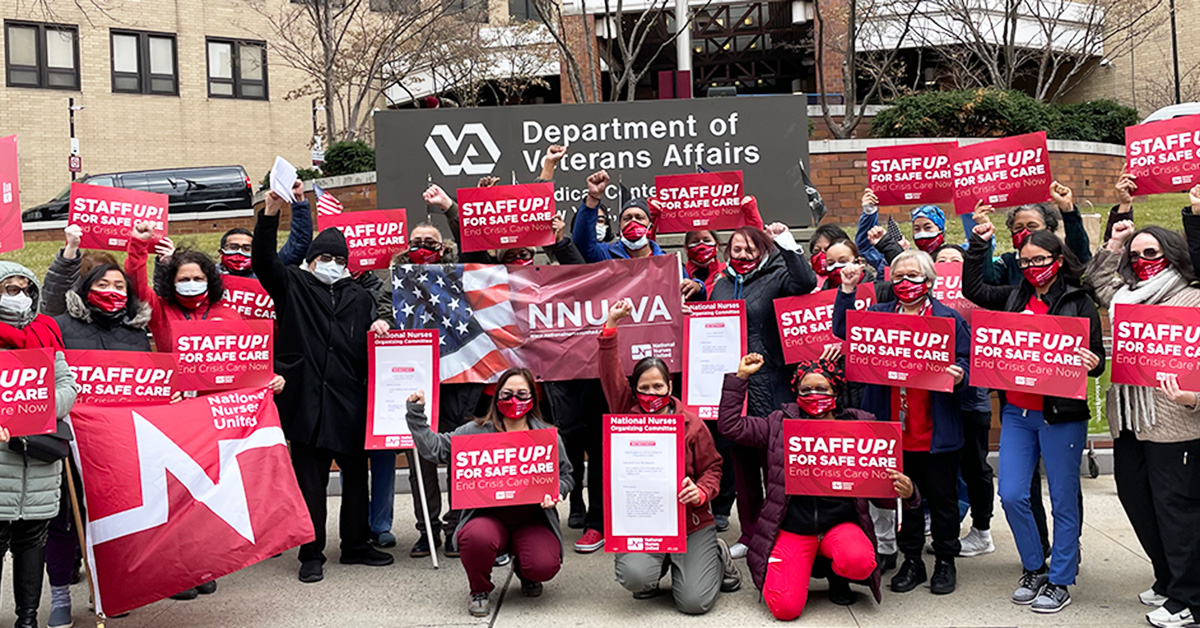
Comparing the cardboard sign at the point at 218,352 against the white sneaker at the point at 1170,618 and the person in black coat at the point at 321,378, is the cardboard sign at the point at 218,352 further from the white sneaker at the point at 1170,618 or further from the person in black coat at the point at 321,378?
the white sneaker at the point at 1170,618

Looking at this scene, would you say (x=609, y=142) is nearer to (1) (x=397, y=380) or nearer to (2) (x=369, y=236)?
(2) (x=369, y=236)

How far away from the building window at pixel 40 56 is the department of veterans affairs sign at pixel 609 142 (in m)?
27.0

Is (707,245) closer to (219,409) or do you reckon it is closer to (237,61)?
(219,409)

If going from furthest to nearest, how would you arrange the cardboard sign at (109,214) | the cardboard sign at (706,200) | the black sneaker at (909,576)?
1. the cardboard sign at (706,200)
2. the cardboard sign at (109,214)
3. the black sneaker at (909,576)

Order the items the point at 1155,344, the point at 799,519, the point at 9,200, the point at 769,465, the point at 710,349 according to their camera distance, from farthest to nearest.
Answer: the point at 710,349, the point at 9,200, the point at 769,465, the point at 799,519, the point at 1155,344

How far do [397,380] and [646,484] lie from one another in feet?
6.52

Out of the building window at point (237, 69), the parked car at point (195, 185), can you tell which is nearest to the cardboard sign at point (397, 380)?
the parked car at point (195, 185)

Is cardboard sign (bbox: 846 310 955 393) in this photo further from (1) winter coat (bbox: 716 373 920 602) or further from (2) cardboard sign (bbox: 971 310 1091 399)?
(1) winter coat (bbox: 716 373 920 602)

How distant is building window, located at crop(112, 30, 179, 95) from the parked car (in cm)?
992

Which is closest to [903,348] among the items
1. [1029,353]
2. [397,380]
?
[1029,353]

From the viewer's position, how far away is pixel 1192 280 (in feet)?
18.3

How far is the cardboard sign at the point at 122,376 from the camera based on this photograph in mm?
6059

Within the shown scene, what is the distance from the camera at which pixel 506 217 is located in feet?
24.4

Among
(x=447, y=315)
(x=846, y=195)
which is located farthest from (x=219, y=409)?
(x=846, y=195)
